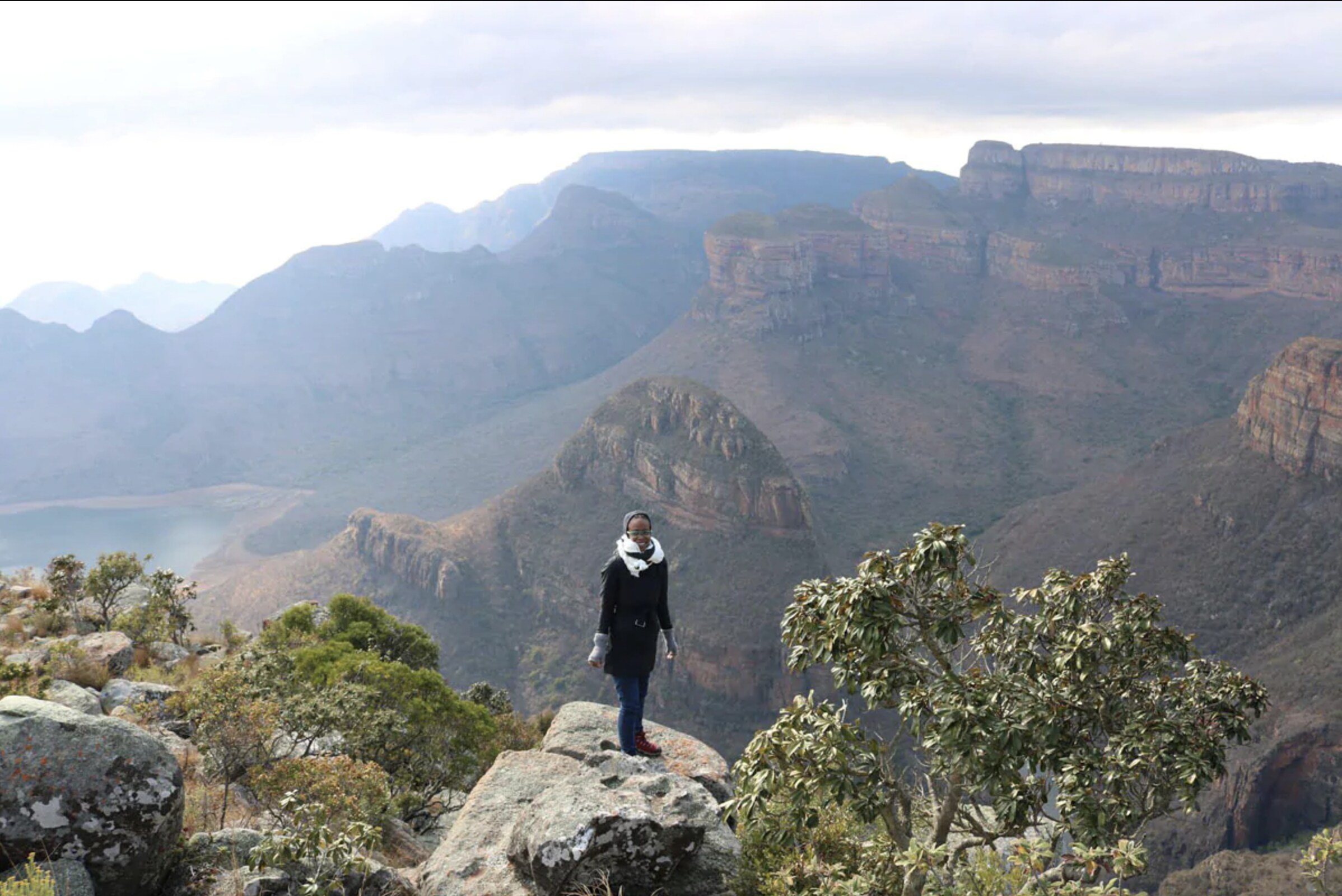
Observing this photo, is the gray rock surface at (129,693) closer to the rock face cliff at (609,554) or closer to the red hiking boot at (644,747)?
the red hiking boot at (644,747)

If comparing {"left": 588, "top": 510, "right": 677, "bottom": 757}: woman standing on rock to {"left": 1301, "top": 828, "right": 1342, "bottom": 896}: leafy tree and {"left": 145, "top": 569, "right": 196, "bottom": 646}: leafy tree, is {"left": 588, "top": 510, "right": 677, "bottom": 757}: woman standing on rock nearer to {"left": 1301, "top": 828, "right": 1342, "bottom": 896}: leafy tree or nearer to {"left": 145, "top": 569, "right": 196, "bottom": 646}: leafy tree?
{"left": 1301, "top": 828, "right": 1342, "bottom": 896}: leafy tree

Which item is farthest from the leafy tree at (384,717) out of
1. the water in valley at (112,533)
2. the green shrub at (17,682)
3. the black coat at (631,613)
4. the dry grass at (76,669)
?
the water in valley at (112,533)

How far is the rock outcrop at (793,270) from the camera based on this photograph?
142125mm

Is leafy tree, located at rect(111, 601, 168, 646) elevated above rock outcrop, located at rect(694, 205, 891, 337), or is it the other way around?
rock outcrop, located at rect(694, 205, 891, 337)

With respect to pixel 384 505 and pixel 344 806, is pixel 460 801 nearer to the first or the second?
pixel 344 806

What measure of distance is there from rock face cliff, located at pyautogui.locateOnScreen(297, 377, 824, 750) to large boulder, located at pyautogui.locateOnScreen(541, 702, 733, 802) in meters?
46.8

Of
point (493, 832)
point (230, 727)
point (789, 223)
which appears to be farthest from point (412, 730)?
point (789, 223)

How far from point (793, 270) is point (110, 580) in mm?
126049

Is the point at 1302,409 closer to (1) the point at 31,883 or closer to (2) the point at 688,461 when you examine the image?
(2) the point at 688,461

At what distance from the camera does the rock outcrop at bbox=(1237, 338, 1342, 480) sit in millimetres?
60656

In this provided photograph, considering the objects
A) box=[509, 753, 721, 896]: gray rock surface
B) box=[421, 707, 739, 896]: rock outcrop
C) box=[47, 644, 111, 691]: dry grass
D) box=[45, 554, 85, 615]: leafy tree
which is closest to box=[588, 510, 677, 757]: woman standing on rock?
box=[421, 707, 739, 896]: rock outcrop


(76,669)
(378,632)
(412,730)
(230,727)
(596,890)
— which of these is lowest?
(378,632)

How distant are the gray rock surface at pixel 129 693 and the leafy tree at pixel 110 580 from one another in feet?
31.6

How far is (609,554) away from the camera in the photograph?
74.3m
